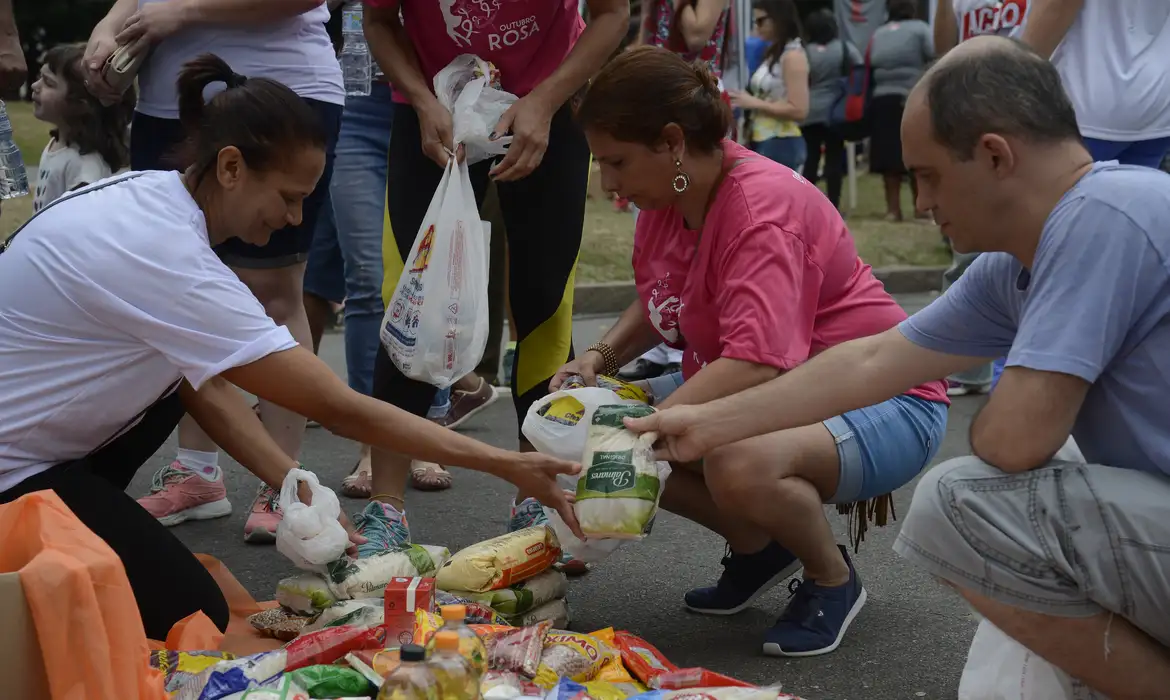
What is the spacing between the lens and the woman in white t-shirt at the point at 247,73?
358 cm

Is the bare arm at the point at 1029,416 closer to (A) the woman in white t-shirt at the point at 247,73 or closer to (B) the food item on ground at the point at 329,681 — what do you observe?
(B) the food item on ground at the point at 329,681

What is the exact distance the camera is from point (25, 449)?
103 inches

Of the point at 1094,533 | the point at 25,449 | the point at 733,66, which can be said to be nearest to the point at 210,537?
the point at 25,449

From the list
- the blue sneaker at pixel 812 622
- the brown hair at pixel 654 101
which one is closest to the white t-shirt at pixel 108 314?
the brown hair at pixel 654 101

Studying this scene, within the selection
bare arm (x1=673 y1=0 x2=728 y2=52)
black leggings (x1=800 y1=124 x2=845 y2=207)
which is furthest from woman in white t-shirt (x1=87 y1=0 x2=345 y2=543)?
black leggings (x1=800 y1=124 x2=845 y2=207)

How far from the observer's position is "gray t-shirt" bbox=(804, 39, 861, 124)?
11.9 metres

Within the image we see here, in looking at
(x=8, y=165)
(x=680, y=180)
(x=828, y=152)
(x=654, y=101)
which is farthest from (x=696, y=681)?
(x=828, y=152)

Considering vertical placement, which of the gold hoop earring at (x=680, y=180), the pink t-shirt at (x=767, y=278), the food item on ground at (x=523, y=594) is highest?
the gold hoop earring at (x=680, y=180)

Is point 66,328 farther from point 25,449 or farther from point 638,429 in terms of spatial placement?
point 638,429

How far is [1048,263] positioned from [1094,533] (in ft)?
1.41

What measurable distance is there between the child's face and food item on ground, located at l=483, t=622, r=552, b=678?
331 cm

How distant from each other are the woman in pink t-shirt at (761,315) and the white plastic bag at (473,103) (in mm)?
510

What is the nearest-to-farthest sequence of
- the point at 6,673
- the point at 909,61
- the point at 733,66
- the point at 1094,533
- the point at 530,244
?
1. the point at 6,673
2. the point at 1094,533
3. the point at 530,244
4. the point at 733,66
5. the point at 909,61

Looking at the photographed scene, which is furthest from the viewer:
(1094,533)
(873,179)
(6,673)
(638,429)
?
(873,179)
